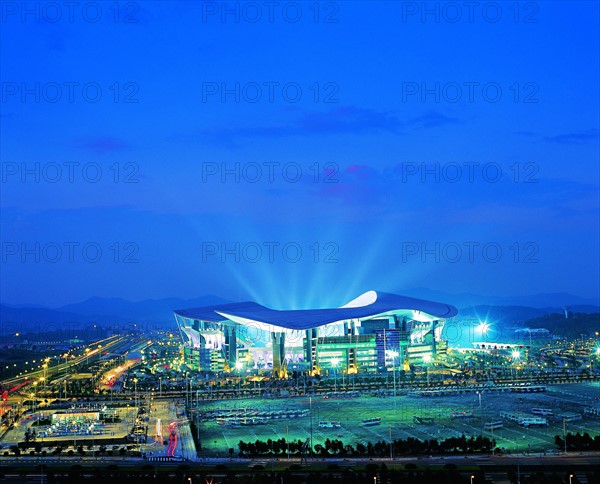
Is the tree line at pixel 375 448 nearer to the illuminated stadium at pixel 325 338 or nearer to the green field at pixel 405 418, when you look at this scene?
the green field at pixel 405 418

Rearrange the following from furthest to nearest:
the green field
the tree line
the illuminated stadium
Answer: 1. the illuminated stadium
2. the green field
3. the tree line

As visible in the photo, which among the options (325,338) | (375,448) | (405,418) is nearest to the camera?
(375,448)

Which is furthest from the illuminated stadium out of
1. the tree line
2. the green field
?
the tree line

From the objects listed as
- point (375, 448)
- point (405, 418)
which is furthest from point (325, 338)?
point (375, 448)

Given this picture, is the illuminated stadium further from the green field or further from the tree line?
the tree line

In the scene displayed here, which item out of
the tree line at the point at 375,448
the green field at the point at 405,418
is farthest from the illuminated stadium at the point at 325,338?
the tree line at the point at 375,448

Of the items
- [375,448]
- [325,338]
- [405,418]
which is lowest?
[375,448]

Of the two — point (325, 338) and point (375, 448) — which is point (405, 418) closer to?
point (375, 448)
